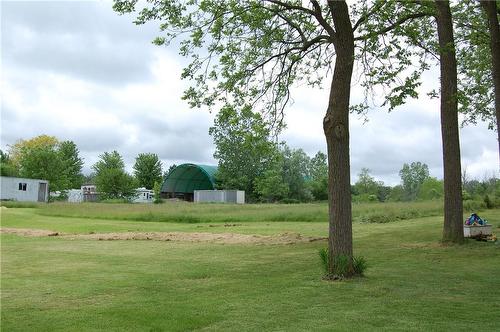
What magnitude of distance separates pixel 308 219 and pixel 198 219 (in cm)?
766

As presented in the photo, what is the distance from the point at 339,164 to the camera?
407 inches

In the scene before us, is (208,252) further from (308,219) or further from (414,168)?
(414,168)

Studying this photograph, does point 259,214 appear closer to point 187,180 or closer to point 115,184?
point 115,184

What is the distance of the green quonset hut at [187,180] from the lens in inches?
3305

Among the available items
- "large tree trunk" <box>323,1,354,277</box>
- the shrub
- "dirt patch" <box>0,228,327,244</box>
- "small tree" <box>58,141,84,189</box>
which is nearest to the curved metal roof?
"small tree" <box>58,141,84,189</box>

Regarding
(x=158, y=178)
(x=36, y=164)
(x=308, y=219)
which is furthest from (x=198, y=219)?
(x=158, y=178)

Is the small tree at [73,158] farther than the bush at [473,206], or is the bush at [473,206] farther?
the small tree at [73,158]

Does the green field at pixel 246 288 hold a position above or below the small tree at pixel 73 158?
below

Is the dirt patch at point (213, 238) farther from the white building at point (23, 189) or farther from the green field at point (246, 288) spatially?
the white building at point (23, 189)

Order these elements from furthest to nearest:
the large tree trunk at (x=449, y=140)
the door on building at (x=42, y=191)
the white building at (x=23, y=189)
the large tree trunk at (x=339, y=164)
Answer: the door on building at (x=42, y=191) → the white building at (x=23, y=189) → the large tree trunk at (x=449, y=140) → the large tree trunk at (x=339, y=164)

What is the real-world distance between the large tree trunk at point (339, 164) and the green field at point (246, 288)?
0.77m

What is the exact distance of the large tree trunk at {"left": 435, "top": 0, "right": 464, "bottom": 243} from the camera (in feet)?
52.3

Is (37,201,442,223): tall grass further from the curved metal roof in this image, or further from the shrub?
the curved metal roof

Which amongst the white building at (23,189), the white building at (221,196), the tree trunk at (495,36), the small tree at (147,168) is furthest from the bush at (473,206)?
the small tree at (147,168)
